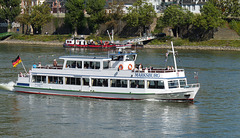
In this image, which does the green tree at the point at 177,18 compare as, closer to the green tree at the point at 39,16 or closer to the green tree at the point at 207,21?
the green tree at the point at 207,21

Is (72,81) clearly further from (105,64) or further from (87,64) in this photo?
(105,64)

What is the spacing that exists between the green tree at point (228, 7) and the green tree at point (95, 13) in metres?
31.8

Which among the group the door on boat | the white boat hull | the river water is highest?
the door on boat

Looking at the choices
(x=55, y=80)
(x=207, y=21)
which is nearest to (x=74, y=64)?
(x=55, y=80)

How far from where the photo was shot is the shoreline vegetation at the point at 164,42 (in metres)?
107

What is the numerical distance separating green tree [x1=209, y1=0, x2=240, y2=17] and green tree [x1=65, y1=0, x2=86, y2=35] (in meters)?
37.7

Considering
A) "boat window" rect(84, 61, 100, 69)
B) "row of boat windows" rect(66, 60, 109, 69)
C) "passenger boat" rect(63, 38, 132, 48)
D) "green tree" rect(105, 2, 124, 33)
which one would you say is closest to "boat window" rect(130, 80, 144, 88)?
"row of boat windows" rect(66, 60, 109, 69)

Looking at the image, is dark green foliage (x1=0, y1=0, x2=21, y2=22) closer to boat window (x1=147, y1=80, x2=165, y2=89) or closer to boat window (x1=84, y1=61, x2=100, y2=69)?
boat window (x1=84, y1=61, x2=100, y2=69)

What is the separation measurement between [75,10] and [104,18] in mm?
8791

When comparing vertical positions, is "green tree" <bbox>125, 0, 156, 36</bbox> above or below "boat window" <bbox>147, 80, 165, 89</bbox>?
above

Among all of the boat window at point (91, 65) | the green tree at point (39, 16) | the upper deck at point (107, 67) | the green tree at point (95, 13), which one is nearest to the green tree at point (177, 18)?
the green tree at point (95, 13)

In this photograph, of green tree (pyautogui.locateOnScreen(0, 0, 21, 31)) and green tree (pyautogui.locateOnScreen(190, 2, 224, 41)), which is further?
green tree (pyautogui.locateOnScreen(0, 0, 21, 31))

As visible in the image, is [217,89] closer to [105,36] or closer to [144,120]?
[144,120]

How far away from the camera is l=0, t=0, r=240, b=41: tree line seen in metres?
112
